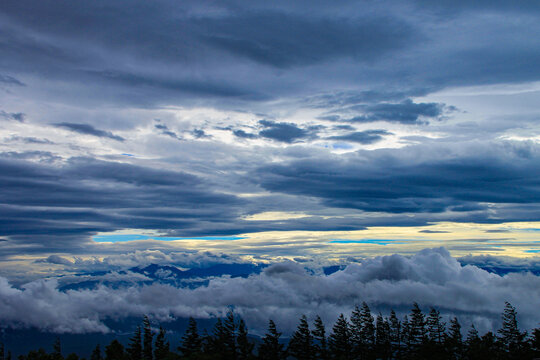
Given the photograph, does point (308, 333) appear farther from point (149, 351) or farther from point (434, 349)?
point (149, 351)

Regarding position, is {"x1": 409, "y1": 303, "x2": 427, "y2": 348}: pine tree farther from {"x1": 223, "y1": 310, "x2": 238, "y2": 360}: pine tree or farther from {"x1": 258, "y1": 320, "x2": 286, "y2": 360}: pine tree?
{"x1": 223, "y1": 310, "x2": 238, "y2": 360}: pine tree

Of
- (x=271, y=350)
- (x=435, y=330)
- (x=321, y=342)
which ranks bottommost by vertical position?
(x=271, y=350)

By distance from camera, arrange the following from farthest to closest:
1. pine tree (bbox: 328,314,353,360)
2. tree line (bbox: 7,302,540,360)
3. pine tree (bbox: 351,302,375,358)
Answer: pine tree (bbox: 351,302,375,358) < pine tree (bbox: 328,314,353,360) < tree line (bbox: 7,302,540,360)

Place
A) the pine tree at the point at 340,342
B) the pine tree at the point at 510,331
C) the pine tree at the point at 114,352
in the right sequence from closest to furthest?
1. the pine tree at the point at 510,331
2. the pine tree at the point at 340,342
3. the pine tree at the point at 114,352

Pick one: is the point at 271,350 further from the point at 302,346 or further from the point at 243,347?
the point at 302,346

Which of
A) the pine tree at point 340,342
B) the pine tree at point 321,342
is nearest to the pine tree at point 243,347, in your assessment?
the pine tree at point 321,342

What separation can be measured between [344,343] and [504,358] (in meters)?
36.8

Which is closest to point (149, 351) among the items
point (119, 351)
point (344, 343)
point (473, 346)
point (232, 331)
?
point (119, 351)

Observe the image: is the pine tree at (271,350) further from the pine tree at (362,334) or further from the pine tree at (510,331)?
the pine tree at (510,331)

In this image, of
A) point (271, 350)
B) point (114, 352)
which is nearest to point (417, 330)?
point (271, 350)

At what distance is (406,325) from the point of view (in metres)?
119

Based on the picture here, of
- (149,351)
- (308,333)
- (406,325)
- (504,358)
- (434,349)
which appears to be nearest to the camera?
(504,358)

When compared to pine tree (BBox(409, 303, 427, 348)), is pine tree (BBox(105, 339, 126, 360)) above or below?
below

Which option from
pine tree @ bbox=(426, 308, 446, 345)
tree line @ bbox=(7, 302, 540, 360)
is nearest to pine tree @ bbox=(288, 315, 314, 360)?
tree line @ bbox=(7, 302, 540, 360)
